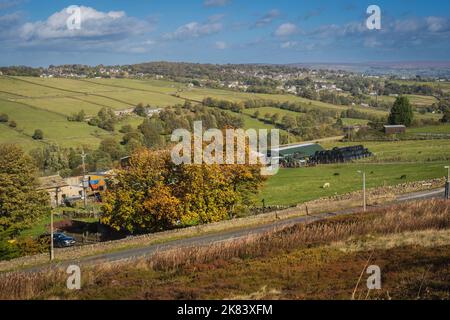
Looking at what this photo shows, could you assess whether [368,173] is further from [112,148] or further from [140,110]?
[140,110]

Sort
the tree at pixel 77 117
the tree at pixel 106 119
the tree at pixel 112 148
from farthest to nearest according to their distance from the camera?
the tree at pixel 77 117 < the tree at pixel 106 119 < the tree at pixel 112 148

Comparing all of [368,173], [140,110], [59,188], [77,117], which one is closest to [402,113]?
[368,173]

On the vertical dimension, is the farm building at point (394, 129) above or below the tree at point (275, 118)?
below

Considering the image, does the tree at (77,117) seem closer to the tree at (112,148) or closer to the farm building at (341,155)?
the tree at (112,148)

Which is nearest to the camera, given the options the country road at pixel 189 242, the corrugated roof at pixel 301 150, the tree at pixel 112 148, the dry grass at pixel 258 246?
the dry grass at pixel 258 246

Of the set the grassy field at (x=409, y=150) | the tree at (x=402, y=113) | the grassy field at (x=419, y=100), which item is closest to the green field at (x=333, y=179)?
the grassy field at (x=409, y=150)
